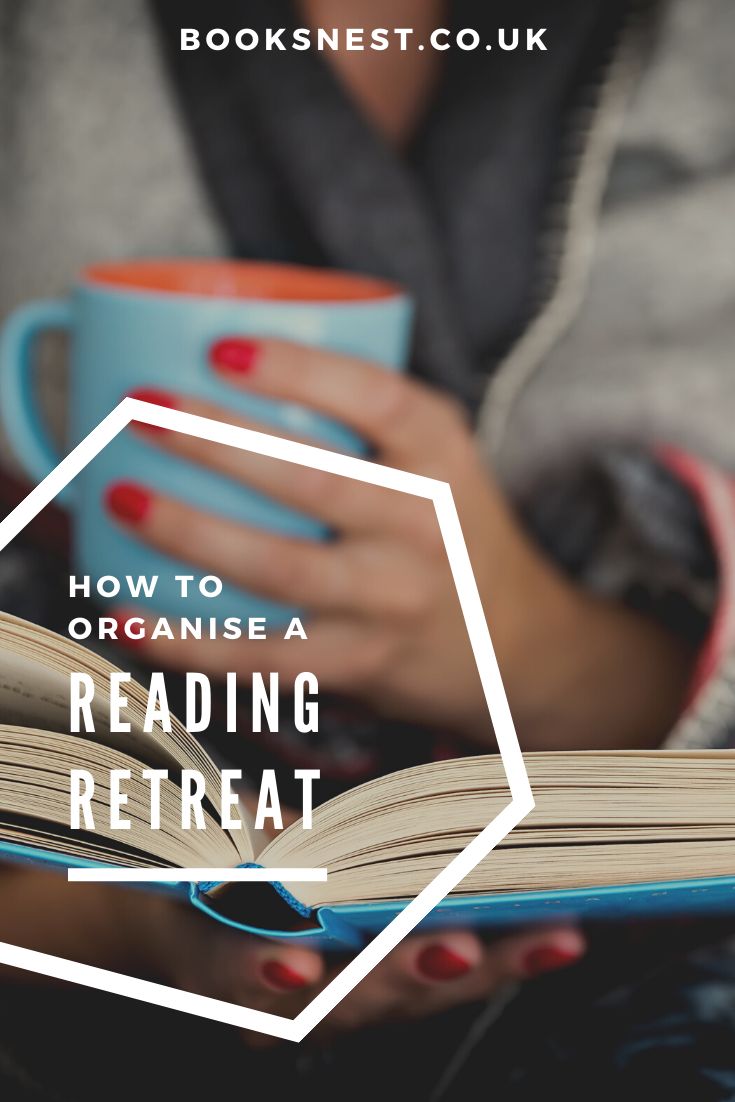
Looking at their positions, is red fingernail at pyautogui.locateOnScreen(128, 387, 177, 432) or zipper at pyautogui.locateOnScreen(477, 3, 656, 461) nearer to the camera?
red fingernail at pyautogui.locateOnScreen(128, 387, 177, 432)

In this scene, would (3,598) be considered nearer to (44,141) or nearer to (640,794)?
(44,141)

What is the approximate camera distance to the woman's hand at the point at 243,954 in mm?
268

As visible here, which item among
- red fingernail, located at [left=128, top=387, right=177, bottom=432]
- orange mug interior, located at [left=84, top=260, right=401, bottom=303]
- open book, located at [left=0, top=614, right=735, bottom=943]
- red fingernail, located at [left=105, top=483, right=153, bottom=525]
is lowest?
open book, located at [left=0, top=614, right=735, bottom=943]

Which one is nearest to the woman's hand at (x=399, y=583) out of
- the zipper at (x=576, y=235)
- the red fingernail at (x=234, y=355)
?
Result: the red fingernail at (x=234, y=355)

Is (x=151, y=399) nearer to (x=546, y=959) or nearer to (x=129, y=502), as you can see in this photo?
(x=129, y=502)

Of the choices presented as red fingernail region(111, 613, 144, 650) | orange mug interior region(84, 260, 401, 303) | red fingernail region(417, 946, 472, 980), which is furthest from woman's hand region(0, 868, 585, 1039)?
orange mug interior region(84, 260, 401, 303)

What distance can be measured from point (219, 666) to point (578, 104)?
1.21ft

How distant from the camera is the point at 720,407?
1.85 feet

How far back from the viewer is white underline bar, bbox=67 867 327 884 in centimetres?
23

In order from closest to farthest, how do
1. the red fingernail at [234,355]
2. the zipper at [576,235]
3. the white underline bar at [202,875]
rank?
the white underline bar at [202,875], the red fingernail at [234,355], the zipper at [576,235]

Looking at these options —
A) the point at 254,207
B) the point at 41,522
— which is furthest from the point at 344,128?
the point at 41,522

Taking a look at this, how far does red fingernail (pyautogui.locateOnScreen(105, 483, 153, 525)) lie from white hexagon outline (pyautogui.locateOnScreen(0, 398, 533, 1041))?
0.05 feet

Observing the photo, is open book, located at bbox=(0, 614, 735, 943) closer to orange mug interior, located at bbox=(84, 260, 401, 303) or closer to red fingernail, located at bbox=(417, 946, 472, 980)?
red fingernail, located at bbox=(417, 946, 472, 980)

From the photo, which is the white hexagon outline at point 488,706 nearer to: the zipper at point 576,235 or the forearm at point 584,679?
the forearm at point 584,679
